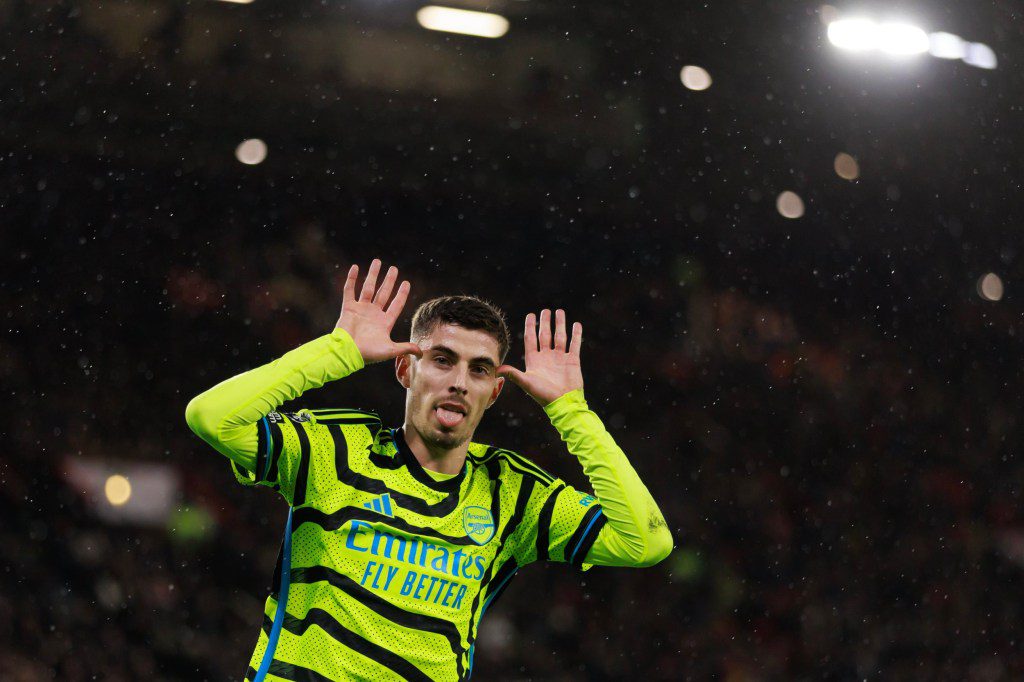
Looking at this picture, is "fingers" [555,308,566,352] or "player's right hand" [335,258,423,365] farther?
"fingers" [555,308,566,352]

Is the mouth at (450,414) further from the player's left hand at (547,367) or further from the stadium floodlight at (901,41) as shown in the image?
the stadium floodlight at (901,41)

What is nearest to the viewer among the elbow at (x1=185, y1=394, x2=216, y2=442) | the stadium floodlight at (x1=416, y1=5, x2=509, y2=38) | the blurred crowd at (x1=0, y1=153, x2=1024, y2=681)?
the elbow at (x1=185, y1=394, x2=216, y2=442)

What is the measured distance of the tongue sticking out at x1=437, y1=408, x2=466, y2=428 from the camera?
1.78 m

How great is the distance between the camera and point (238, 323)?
5.93 metres

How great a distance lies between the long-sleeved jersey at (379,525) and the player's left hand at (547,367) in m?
0.03

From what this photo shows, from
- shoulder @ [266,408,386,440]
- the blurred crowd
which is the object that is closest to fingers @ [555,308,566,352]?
shoulder @ [266,408,386,440]

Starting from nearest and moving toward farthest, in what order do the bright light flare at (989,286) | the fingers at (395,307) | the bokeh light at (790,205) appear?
the fingers at (395,307)
the bright light flare at (989,286)
the bokeh light at (790,205)

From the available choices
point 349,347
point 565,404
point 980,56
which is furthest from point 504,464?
point 980,56

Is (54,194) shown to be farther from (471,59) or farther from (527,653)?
(527,653)

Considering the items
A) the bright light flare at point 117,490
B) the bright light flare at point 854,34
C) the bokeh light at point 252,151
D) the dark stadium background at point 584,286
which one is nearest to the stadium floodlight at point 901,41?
the bright light flare at point 854,34

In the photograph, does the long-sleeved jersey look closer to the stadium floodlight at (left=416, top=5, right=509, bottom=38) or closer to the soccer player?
the soccer player

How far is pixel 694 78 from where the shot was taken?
7039mm

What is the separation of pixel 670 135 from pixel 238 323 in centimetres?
305

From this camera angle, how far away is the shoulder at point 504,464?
193cm
